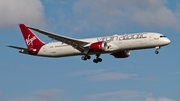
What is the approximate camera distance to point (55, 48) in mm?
93938

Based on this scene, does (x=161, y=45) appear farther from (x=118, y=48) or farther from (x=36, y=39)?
(x=36, y=39)

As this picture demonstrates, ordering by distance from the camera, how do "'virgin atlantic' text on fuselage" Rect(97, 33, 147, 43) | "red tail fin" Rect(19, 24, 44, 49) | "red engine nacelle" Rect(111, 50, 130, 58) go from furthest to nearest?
1. "red tail fin" Rect(19, 24, 44, 49)
2. "red engine nacelle" Rect(111, 50, 130, 58)
3. "'virgin atlantic' text on fuselage" Rect(97, 33, 147, 43)

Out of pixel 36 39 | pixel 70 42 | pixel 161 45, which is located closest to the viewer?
pixel 161 45

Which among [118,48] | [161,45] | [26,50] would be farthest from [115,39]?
[26,50]

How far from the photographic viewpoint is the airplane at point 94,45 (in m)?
85.4

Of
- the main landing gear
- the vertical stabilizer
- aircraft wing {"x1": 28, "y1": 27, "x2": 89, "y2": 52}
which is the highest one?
the vertical stabilizer

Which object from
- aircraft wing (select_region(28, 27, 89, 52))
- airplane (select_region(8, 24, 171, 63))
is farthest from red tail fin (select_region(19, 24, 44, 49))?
aircraft wing (select_region(28, 27, 89, 52))

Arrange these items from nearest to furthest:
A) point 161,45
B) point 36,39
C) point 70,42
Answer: point 161,45
point 70,42
point 36,39

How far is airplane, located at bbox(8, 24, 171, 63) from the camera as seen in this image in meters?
85.4

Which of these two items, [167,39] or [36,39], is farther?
[36,39]

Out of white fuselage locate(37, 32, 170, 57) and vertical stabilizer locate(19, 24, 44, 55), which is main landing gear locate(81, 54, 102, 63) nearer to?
white fuselage locate(37, 32, 170, 57)

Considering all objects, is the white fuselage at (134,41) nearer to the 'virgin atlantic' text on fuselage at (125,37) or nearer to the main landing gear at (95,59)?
the 'virgin atlantic' text on fuselage at (125,37)

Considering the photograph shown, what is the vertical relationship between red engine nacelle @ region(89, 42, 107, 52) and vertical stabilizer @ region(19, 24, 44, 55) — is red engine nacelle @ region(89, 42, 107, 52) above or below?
below

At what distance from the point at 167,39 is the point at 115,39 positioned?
8.28 meters
